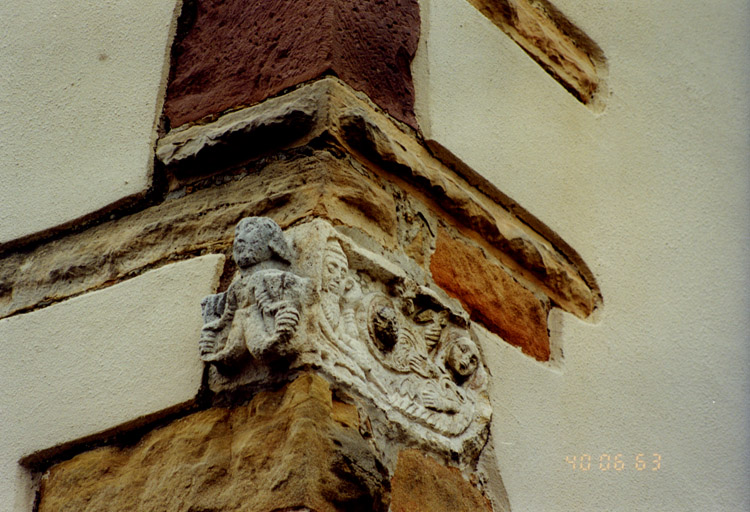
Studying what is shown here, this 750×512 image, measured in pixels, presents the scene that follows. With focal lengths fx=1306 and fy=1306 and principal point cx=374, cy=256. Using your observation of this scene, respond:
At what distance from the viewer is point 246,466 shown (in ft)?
8.02

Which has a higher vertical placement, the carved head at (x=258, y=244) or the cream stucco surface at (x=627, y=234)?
the carved head at (x=258, y=244)

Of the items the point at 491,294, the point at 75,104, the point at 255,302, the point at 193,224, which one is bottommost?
the point at 75,104

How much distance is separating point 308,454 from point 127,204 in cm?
98

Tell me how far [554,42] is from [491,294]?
1.05 m

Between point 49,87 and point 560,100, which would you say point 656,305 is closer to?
point 560,100

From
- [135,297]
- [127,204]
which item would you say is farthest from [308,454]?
[127,204]

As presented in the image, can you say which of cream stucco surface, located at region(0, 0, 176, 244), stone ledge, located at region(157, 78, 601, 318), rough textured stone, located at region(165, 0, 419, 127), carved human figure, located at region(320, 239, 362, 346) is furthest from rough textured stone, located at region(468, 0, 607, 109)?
carved human figure, located at region(320, 239, 362, 346)

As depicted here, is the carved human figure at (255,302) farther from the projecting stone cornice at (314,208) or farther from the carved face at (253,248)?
the projecting stone cornice at (314,208)

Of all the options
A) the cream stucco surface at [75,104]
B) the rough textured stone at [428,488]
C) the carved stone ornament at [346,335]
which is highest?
the carved stone ornament at [346,335]

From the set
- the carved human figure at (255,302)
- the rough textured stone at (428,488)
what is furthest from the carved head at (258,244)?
the rough textured stone at (428,488)

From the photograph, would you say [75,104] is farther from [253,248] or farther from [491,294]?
[491,294]

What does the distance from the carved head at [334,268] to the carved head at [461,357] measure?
38 cm

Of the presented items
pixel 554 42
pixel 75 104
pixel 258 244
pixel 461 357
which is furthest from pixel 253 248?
pixel 554 42

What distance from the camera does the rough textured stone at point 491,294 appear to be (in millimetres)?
3074
